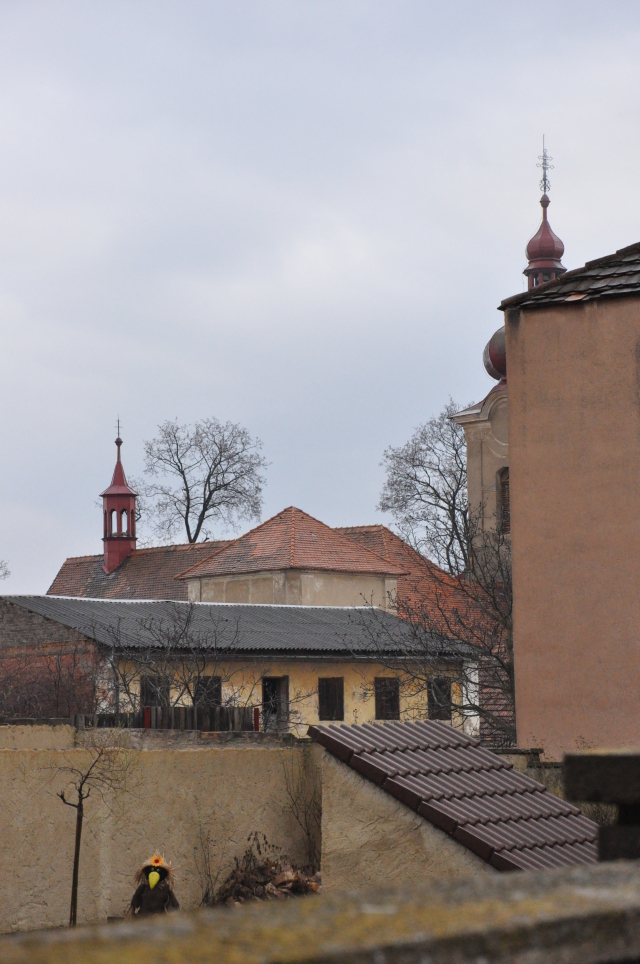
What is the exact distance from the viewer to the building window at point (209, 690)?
30775 mm

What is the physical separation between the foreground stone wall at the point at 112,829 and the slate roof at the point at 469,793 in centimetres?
179

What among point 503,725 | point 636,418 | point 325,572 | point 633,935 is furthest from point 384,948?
point 325,572

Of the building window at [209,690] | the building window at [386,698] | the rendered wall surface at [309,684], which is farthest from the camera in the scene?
the building window at [386,698]

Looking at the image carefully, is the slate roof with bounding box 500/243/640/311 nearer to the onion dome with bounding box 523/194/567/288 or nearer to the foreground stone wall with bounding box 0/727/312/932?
the foreground stone wall with bounding box 0/727/312/932

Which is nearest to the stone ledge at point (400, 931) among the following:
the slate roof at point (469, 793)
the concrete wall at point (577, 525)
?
the slate roof at point (469, 793)

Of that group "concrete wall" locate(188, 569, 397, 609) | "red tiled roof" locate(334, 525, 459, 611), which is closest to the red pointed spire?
"red tiled roof" locate(334, 525, 459, 611)

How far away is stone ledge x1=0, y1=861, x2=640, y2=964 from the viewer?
1.21 meters

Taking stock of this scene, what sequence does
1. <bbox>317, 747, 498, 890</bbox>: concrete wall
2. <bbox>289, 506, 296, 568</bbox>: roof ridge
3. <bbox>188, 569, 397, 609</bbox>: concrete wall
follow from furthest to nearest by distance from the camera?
1. <bbox>289, 506, 296, 568</bbox>: roof ridge
2. <bbox>188, 569, 397, 609</bbox>: concrete wall
3. <bbox>317, 747, 498, 890</bbox>: concrete wall

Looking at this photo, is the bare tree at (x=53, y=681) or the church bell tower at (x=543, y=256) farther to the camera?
the church bell tower at (x=543, y=256)

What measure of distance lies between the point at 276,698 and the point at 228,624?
3.76 m

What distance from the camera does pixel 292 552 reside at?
4731 centimetres

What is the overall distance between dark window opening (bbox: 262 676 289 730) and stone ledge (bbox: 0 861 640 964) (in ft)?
107

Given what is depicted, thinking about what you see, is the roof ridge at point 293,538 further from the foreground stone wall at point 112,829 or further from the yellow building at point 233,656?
the foreground stone wall at point 112,829

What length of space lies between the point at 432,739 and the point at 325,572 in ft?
127
